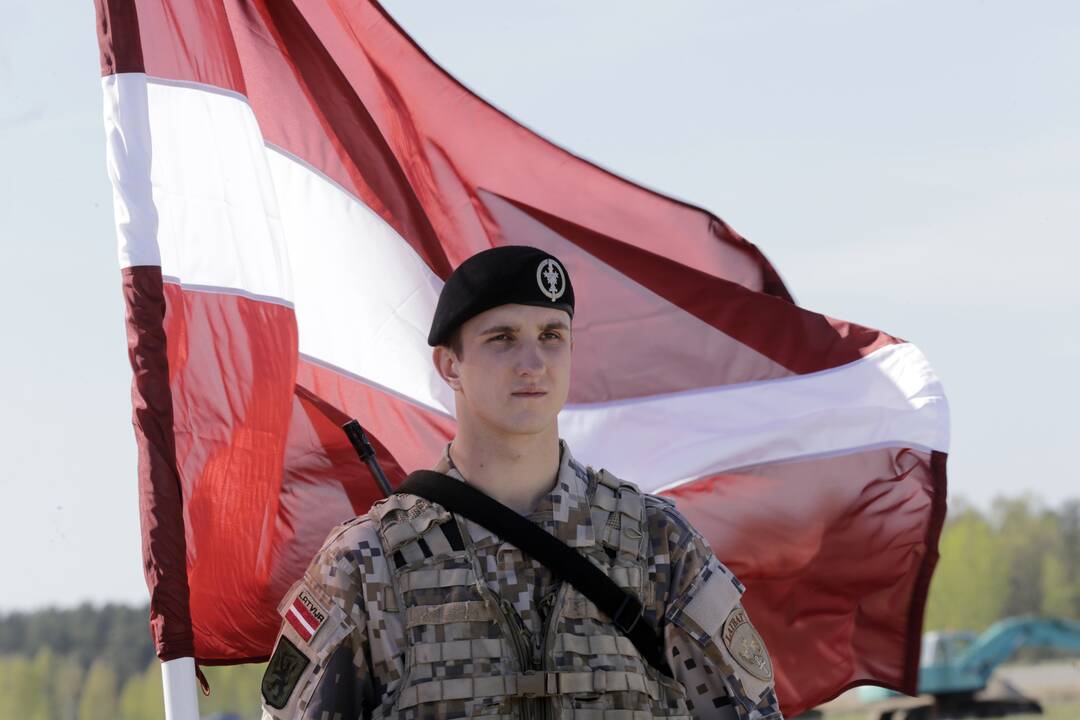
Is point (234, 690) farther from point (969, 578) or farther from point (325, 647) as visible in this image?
point (325, 647)

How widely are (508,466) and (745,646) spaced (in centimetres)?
76

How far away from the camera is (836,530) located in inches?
258

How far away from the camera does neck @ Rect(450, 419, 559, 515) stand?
4.21 metres

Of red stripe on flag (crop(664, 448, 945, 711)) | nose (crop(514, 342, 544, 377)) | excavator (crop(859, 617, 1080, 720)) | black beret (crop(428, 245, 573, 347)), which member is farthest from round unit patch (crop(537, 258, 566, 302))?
excavator (crop(859, 617, 1080, 720))

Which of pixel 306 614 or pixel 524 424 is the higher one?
pixel 524 424

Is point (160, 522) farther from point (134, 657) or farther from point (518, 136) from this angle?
point (134, 657)

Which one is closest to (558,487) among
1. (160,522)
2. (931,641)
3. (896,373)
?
(160,522)

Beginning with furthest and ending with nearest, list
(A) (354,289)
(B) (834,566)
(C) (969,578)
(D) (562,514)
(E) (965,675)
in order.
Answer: (C) (969,578) < (E) (965,675) < (B) (834,566) < (A) (354,289) < (D) (562,514)

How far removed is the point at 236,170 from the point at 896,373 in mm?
2832

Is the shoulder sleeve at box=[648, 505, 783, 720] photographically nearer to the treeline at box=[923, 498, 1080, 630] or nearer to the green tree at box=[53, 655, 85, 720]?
the treeline at box=[923, 498, 1080, 630]

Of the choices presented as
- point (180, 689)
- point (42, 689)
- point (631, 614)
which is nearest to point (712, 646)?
point (631, 614)

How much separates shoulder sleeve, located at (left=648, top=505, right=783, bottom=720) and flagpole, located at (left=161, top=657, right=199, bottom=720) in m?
1.50

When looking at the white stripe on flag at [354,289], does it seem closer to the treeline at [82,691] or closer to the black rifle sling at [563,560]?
the black rifle sling at [563,560]

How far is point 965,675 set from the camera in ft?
107
